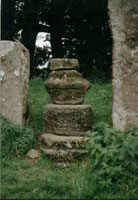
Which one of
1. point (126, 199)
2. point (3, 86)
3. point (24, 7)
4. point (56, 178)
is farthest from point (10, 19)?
point (126, 199)

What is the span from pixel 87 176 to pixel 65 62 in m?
1.96

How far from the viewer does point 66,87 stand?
5691 mm

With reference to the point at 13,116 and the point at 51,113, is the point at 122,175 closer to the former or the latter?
the point at 51,113

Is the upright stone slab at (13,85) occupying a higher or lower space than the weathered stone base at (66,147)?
higher

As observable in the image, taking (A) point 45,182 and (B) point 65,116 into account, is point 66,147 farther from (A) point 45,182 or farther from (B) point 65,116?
(A) point 45,182

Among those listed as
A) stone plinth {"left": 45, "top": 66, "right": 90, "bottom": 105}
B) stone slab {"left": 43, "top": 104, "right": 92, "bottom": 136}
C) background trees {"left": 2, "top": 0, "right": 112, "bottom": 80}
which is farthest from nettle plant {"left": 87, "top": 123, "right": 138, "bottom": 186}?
background trees {"left": 2, "top": 0, "right": 112, "bottom": 80}

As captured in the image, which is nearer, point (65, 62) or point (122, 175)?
point (122, 175)

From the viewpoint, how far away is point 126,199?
416 cm

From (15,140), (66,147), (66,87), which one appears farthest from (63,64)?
(15,140)

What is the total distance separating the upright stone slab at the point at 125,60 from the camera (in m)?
5.88

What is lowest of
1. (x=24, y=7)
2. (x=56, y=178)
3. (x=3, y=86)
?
(x=56, y=178)

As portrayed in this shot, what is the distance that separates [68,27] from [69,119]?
9.08 m

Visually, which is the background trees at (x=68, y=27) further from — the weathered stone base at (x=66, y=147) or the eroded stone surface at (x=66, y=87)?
the weathered stone base at (x=66, y=147)

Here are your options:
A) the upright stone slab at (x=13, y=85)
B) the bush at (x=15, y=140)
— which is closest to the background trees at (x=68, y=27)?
the upright stone slab at (x=13, y=85)
